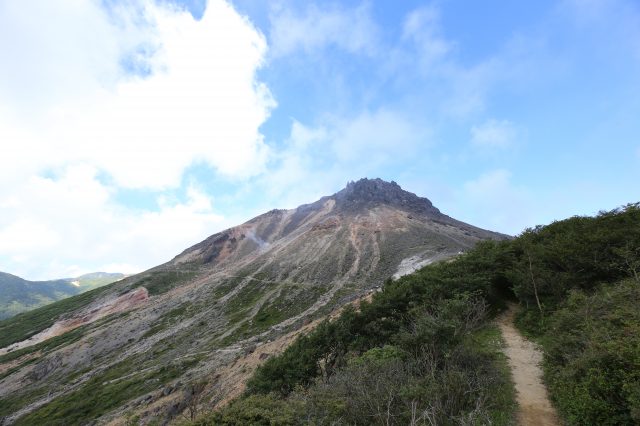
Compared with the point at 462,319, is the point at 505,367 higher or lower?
lower

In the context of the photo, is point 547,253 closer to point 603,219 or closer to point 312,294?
point 603,219

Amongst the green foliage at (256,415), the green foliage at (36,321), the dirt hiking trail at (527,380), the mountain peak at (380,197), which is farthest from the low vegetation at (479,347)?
the green foliage at (36,321)

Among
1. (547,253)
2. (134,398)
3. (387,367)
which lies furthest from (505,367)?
(134,398)

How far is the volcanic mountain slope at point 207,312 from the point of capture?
4003 centimetres

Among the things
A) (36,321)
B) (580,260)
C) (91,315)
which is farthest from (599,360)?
(36,321)

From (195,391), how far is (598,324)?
3122cm

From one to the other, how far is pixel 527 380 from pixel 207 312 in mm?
57818

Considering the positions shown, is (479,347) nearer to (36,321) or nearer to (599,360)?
(599,360)

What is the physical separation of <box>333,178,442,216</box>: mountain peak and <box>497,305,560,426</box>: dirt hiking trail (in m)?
92.0

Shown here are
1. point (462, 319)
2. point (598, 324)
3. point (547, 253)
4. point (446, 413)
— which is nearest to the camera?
point (446, 413)

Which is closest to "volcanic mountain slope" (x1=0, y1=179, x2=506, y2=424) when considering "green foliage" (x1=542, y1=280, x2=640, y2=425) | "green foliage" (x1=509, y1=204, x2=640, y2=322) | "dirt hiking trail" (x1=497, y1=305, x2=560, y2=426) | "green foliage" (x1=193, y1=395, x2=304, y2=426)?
"green foliage" (x1=193, y1=395, x2=304, y2=426)

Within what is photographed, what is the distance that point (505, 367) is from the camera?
1697 centimetres

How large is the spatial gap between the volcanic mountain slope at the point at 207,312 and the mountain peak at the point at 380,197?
680 millimetres

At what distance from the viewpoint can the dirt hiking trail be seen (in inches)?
490
